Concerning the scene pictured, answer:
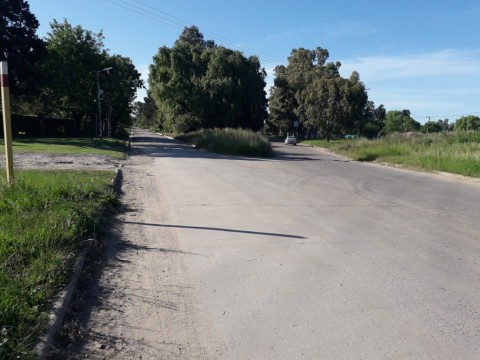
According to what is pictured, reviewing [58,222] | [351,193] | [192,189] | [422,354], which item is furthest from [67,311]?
[351,193]

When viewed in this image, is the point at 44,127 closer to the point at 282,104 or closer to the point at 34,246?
the point at 282,104

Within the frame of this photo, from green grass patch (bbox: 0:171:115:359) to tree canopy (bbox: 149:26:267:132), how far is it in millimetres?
44922

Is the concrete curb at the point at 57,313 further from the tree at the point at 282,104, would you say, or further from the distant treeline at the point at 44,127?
the tree at the point at 282,104

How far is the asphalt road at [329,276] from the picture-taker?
12.8ft

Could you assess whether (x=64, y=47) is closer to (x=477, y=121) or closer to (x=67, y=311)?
(x=67, y=311)

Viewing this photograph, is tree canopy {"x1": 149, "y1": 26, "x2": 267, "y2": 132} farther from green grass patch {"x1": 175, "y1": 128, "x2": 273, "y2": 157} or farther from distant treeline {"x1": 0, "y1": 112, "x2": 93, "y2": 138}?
green grass patch {"x1": 175, "y1": 128, "x2": 273, "y2": 157}

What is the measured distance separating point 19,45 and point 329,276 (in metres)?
45.8

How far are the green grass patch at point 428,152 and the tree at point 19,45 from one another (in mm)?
30747

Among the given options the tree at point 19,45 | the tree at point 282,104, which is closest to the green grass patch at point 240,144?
the tree at point 19,45

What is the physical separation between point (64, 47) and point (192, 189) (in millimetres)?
42877

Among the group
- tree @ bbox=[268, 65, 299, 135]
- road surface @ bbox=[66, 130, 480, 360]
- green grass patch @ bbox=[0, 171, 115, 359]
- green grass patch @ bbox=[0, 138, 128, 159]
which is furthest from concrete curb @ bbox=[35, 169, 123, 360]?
tree @ bbox=[268, 65, 299, 135]

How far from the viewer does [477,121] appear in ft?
376

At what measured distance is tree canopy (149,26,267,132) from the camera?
53719mm

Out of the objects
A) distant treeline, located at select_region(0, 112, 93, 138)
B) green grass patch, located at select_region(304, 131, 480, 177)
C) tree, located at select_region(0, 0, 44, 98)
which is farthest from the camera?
distant treeline, located at select_region(0, 112, 93, 138)
